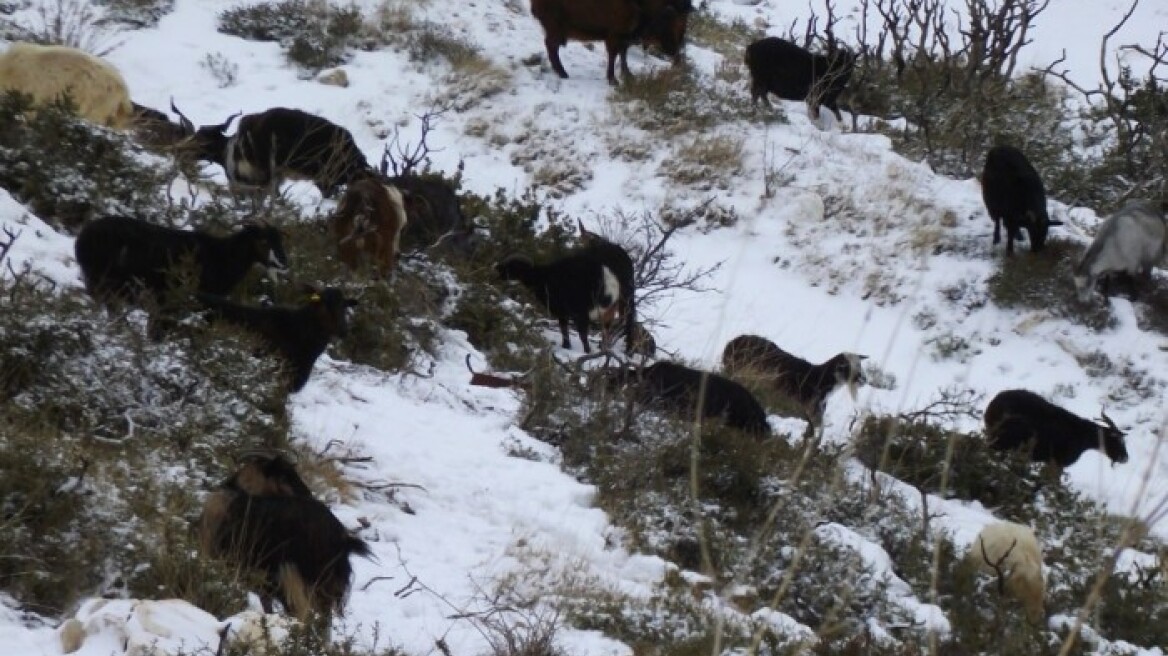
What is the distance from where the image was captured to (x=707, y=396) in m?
8.72

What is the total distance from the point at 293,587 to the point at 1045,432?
703 cm

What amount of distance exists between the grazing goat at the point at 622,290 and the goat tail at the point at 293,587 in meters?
5.69

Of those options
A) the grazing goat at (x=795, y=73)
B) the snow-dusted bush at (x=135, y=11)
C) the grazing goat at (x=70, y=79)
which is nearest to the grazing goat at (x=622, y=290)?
the grazing goat at (x=70, y=79)

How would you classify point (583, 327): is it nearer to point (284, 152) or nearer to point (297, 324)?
point (284, 152)

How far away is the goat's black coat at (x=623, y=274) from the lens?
10578 millimetres

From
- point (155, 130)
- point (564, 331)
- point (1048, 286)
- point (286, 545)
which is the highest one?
point (286, 545)

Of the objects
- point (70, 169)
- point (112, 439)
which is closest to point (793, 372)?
point (70, 169)

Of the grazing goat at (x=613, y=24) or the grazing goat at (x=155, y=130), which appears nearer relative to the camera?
the grazing goat at (x=155, y=130)

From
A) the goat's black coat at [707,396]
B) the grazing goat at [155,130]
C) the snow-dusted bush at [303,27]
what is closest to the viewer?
the goat's black coat at [707,396]

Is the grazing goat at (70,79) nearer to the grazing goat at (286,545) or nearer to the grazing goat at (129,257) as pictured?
the grazing goat at (129,257)

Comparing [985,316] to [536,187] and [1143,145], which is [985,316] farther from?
[536,187]

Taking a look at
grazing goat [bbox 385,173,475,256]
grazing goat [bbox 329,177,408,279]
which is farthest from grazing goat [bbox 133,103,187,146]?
grazing goat [bbox 329,177,408,279]

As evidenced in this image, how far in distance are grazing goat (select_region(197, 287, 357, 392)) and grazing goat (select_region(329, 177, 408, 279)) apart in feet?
6.80

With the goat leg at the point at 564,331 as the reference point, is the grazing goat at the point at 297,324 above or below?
above
